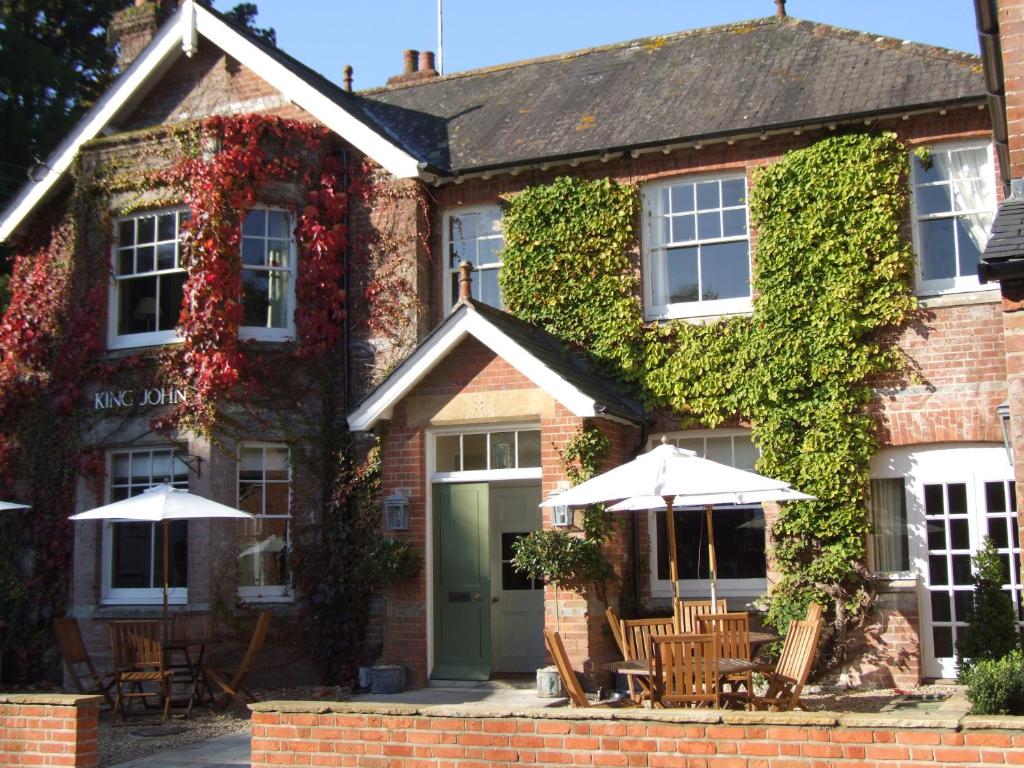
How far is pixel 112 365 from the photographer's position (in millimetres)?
15508

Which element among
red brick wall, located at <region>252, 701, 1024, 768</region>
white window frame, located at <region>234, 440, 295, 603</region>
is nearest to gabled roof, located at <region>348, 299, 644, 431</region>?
white window frame, located at <region>234, 440, 295, 603</region>

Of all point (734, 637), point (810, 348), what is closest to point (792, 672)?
point (734, 637)

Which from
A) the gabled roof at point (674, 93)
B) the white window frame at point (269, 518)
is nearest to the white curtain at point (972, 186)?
the gabled roof at point (674, 93)

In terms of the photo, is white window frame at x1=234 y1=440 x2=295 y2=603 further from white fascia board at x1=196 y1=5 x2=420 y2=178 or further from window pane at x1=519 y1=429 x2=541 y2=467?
white fascia board at x1=196 y1=5 x2=420 y2=178

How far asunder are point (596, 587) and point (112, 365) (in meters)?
7.04

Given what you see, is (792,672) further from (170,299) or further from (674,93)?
(170,299)

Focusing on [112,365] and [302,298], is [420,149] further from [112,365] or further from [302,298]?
[112,365]

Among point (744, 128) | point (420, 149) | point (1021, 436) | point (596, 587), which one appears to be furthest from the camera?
point (420, 149)

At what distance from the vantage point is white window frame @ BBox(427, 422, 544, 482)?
45.3 feet

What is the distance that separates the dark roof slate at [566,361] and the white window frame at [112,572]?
4614mm

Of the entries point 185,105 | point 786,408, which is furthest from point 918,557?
point 185,105

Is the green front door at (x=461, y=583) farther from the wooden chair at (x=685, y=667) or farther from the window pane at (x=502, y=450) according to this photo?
the wooden chair at (x=685, y=667)

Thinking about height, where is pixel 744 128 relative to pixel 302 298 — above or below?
above

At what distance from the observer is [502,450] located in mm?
14102
